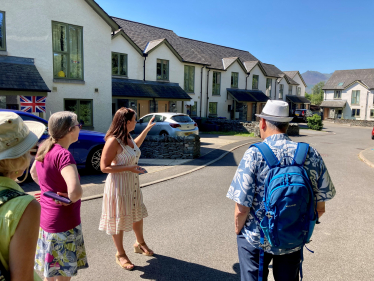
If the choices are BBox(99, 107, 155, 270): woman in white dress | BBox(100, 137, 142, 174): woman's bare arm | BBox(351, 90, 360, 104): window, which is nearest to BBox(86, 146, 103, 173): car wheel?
BBox(99, 107, 155, 270): woman in white dress

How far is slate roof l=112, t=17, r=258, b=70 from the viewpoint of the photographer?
86.8ft

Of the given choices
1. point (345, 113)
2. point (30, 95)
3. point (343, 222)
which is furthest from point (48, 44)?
point (345, 113)

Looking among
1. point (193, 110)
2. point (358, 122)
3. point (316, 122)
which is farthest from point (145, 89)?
point (358, 122)

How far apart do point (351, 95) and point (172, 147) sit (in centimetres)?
5103

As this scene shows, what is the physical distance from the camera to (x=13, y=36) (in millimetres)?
13250

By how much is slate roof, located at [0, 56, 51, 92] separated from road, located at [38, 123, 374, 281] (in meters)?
8.08

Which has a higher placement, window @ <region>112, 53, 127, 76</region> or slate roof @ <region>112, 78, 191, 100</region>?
window @ <region>112, 53, 127, 76</region>

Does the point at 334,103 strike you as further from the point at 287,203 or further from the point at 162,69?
the point at 287,203

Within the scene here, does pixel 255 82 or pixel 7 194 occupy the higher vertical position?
pixel 255 82

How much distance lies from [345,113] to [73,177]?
59161mm

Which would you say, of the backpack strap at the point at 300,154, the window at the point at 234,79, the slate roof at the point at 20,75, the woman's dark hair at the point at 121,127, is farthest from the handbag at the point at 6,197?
the window at the point at 234,79

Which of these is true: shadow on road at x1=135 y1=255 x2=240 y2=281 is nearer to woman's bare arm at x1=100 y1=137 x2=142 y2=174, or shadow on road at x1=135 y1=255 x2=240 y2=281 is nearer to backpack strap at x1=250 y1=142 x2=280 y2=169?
woman's bare arm at x1=100 y1=137 x2=142 y2=174

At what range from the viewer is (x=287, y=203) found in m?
2.28

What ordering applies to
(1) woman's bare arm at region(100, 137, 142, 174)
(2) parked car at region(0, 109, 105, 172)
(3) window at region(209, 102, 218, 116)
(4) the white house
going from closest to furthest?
(1) woman's bare arm at region(100, 137, 142, 174)
(2) parked car at region(0, 109, 105, 172)
(3) window at region(209, 102, 218, 116)
(4) the white house
